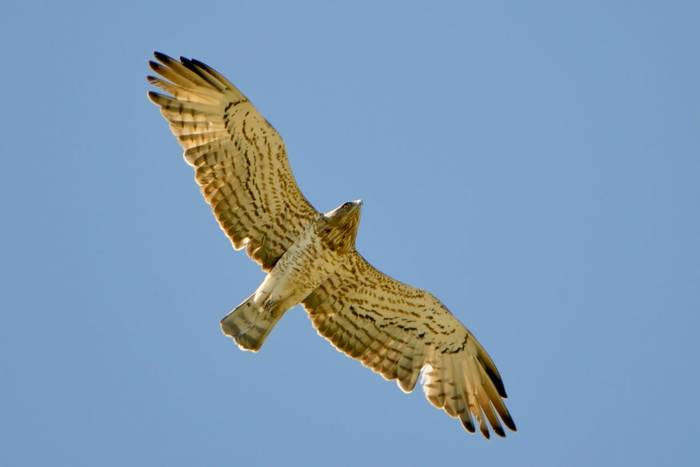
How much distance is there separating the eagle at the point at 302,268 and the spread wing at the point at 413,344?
13mm

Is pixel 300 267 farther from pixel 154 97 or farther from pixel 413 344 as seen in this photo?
pixel 154 97

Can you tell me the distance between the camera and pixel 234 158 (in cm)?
1491

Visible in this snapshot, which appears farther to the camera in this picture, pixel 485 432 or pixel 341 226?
pixel 485 432

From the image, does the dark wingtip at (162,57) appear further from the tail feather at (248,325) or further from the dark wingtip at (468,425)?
the dark wingtip at (468,425)

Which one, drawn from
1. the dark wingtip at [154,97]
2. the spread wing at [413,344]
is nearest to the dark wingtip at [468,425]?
the spread wing at [413,344]

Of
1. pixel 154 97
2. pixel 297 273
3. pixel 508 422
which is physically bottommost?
pixel 508 422

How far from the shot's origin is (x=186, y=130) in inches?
581

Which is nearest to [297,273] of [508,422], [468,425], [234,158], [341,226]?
[341,226]

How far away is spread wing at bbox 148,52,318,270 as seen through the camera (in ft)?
48.2

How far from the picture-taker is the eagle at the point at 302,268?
14727 millimetres

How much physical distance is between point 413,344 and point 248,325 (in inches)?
89.2

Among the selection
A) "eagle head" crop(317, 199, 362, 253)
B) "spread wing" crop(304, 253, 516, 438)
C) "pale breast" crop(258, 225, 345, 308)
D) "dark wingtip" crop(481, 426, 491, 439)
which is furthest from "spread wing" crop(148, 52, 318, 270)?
"dark wingtip" crop(481, 426, 491, 439)

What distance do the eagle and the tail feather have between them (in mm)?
12

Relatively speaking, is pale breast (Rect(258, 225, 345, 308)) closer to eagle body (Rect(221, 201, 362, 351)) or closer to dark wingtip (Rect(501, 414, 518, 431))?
eagle body (Rect(221, 201, 362, 351))
